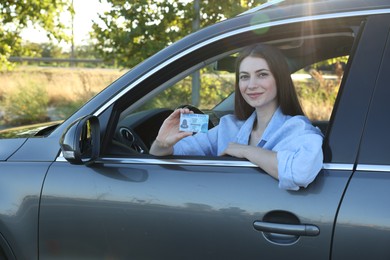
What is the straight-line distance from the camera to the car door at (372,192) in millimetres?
1637

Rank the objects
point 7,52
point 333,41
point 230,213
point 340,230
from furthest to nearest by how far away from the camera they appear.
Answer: point 7,52, point 333,41, point 230,213, point 340,230

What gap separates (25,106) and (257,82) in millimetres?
9669

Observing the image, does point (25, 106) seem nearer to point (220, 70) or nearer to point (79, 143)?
point (220, 70)

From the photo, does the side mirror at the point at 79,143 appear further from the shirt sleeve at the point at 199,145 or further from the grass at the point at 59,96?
the grass at the point at 59,96

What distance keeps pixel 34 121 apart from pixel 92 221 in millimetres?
9246

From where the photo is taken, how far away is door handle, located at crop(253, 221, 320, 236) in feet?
5.56

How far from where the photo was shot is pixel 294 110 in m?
2.16


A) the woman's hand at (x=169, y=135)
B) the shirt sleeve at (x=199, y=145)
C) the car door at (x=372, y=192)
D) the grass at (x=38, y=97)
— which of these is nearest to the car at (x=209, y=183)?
the car door at (x=372, y=192)

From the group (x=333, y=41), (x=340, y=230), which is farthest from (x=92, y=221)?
(x=333, y=41)

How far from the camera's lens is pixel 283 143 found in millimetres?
1954

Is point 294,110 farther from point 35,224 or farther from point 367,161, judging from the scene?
point 35,224

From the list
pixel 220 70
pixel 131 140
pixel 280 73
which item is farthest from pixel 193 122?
pixel 220 70

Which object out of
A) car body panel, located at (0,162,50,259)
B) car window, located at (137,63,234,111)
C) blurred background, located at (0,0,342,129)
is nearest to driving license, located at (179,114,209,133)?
car body panel, located at (0,162,50,259)

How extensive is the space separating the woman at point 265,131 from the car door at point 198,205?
0.06 m
